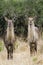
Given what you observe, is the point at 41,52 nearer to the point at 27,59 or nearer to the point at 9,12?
the point at 27,59

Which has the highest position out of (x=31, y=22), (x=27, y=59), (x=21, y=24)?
(x=31, y=22)

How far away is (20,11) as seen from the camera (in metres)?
19.9

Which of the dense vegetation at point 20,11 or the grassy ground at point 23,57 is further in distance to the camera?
the dense vegetation at point 20,11

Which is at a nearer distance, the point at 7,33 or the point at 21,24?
the point at 7,33

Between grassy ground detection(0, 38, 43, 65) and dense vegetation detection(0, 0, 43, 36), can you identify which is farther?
dense vegetation detection(0, 0, 43, 36)

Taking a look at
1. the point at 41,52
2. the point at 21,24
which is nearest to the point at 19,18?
the point at 21,24

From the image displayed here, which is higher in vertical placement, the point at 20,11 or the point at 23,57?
the point at 23,57

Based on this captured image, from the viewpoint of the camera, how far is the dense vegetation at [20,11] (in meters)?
19.7

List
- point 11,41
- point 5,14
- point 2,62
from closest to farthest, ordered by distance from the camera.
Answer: point 2,62 → point 11,41 → point 5,14

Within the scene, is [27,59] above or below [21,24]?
above

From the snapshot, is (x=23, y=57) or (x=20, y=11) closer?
(x=23, y=57)

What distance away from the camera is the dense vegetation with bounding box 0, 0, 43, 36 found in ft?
64.5

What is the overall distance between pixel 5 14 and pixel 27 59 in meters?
5.83

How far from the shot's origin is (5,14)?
64.3ft
